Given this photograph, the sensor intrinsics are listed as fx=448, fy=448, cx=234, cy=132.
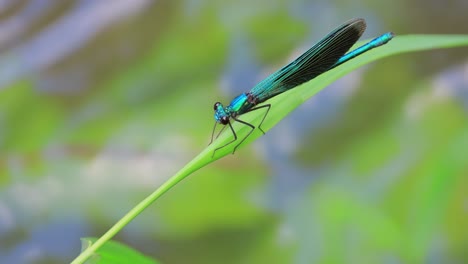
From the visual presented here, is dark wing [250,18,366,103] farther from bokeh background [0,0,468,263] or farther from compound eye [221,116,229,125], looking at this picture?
bokeh background [0,0,468,263]

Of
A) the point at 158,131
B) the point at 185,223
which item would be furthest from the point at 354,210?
the point at 158,131

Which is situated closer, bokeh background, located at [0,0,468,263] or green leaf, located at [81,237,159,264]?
green leaf, located at [81,237,159,264]

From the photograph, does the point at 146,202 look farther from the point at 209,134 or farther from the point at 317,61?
the point at 209,134

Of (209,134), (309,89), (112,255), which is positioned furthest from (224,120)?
(209,134)

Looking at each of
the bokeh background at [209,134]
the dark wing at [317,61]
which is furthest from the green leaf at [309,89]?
the bokeh background at [209,134]

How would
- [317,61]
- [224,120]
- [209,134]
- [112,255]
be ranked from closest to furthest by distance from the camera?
1. [112,255]
2. [317,61]
3. [224,120]
4. [209,134]

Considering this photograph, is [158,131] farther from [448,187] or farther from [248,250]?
[448,187]

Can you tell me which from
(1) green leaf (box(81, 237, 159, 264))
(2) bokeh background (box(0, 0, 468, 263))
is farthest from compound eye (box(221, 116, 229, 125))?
(2) bokeh background (box(0, 0, 468, 263))

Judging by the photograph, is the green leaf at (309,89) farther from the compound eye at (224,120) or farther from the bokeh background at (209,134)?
the bokeh background at (209,134)

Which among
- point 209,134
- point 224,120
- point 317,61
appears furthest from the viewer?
point 209,134
